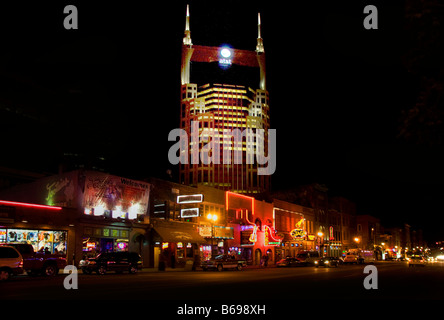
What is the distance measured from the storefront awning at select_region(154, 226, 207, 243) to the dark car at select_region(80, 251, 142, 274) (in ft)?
31.3

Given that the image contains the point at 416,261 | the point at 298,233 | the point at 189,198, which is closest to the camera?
the point at 189,198

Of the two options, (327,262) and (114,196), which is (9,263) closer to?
(114,196)

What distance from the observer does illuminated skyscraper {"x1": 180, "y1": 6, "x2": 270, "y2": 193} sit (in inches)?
6097

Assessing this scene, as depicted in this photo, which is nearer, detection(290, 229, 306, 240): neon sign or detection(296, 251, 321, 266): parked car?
detection(296, 251, 321, 266): parked car

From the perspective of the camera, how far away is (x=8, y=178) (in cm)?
5509

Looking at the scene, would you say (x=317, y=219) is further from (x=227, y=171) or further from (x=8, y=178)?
(x=227, y=171)

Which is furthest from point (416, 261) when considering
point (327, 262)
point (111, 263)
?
point (111, 263)

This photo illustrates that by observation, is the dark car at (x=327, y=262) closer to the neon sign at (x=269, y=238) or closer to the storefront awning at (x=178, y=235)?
the neon sign at (x=269, y=238)

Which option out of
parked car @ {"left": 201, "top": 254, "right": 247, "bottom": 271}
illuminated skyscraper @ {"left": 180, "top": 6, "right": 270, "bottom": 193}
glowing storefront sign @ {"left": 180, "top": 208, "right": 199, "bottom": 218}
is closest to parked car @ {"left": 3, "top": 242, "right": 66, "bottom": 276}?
parked car @ {"left": 201, "top": 254, "right": 247, "bottom": 271}

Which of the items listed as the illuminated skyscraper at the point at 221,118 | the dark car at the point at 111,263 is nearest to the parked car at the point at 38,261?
the dark car at the point at 111,263

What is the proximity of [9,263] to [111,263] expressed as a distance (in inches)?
321

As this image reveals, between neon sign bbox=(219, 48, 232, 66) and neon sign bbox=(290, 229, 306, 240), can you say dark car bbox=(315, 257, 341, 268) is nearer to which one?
neon sign bbox=(290, 229, 306, 240)

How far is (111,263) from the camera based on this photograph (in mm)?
30234

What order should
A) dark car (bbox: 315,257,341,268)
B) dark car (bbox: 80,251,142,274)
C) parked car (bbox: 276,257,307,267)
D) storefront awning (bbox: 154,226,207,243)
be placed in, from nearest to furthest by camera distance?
1. dark car (bbox: 80,251,142,274)
2. storefront awning (bbox: 154,226,207,243)
3. dark car (bbox: 315,257,341,268)
4. parked car (bbox: 276,257,307,267)
